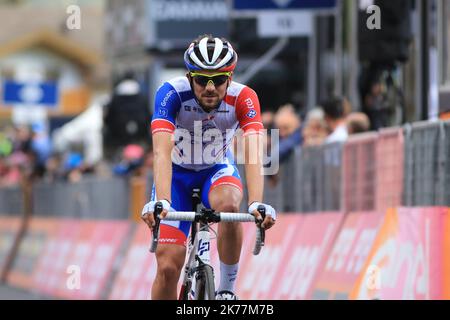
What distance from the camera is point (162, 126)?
979 cm

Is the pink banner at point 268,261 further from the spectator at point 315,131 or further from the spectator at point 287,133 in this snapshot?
the spectator at point 315,131

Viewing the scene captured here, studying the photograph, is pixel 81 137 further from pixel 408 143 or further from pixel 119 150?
pixel 408 143

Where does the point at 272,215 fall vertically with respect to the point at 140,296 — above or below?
above

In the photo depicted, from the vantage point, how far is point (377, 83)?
16281mm

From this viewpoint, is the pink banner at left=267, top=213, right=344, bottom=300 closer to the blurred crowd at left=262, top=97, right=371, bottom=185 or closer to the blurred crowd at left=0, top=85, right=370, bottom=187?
the blurred crowd at left=0, top=85, right=370, bottom=187

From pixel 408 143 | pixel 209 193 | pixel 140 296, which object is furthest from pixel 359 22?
pixel 209 193

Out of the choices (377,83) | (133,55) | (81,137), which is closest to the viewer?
(377,83)

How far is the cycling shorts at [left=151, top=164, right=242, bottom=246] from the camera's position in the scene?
1006 centimetres

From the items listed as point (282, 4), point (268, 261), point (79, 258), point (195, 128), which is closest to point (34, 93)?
point (79, 258)

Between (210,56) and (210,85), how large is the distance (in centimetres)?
19

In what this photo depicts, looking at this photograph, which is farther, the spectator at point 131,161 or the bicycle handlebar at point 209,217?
the spectator at point 131,161

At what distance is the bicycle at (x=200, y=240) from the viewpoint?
30.1ft

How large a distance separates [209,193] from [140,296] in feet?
23.4

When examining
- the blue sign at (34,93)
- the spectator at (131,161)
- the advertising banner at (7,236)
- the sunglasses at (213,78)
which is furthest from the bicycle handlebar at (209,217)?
the blue sign at (34,93)
